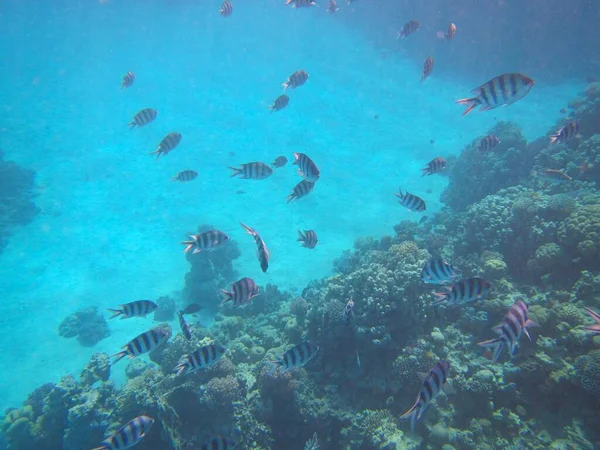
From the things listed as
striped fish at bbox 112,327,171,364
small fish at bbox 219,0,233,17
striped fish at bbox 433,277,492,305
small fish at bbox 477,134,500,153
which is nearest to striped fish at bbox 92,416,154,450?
striped fish at bbox 112,327,171,364

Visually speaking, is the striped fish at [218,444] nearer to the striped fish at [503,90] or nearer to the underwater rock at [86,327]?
the striped fish at [503,90]

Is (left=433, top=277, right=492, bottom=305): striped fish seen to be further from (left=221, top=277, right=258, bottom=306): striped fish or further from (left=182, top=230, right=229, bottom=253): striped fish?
(left=182, top=230, right=229, bottom=253): striped fish

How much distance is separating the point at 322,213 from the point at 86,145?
Result: 82.5ft

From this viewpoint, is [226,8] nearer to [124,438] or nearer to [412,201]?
[412,201]

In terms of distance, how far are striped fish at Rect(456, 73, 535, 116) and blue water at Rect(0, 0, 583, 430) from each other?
1020 centimetres

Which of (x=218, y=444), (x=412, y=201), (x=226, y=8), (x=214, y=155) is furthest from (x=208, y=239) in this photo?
(x=214, y=155)

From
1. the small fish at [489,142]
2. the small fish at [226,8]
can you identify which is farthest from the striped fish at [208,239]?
the small fish at [226,8]

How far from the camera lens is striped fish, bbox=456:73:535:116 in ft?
11.5

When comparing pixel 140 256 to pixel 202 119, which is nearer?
pixel 140 256

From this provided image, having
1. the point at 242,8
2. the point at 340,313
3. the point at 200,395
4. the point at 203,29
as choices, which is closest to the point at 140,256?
the point at 200,395

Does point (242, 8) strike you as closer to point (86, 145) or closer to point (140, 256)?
point (86, 145)

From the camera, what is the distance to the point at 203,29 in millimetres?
74625

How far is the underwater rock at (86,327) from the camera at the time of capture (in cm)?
1236

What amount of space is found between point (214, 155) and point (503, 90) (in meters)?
24.8
